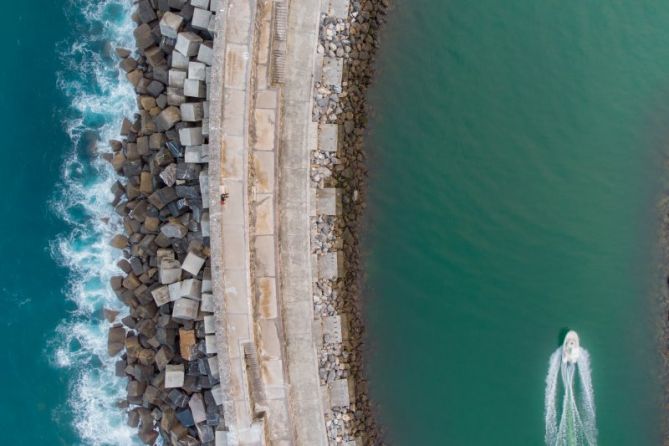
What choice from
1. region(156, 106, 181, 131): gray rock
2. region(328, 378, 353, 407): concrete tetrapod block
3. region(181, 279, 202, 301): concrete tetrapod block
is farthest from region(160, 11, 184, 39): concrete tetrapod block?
region(328, 378, 353, 407): concrete tetrapod block

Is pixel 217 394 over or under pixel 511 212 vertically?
under

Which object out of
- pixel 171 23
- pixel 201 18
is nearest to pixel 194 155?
pixel 201 18

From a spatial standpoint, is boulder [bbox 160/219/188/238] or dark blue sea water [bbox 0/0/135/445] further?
dark blue sea water [bbox 0/0/135/445]

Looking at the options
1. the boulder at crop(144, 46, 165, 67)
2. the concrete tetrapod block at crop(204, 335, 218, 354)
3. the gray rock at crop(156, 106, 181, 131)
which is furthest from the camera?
the boulder at crop(144, 46, 165, 67)

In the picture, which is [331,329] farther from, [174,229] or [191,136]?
[191,136]

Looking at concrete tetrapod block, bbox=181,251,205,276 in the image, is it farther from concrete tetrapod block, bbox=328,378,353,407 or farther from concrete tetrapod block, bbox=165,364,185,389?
concrete tetrapod block, bbox=328,378,353,407

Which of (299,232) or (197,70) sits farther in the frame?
(299,232)
